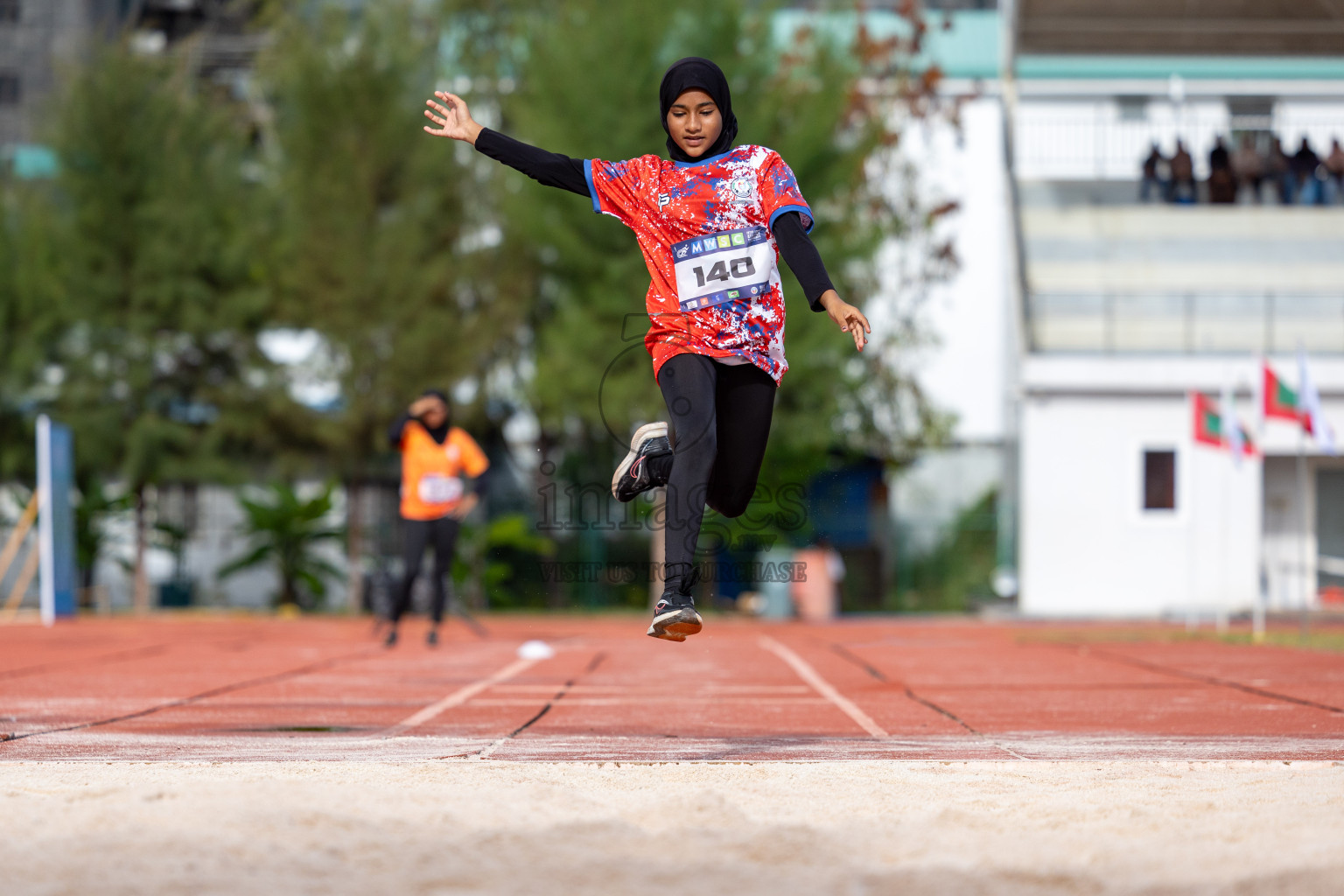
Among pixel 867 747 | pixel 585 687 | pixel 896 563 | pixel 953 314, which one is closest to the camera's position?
pixel 867 747

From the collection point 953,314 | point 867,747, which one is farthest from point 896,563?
point 867,747

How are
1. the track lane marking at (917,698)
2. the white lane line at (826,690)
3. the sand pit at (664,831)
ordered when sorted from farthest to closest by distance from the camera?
the white lane line at (826,690) < the track lane marking at (917,698) < the sand pit at (664,831)

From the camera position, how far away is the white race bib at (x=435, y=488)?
12.9m

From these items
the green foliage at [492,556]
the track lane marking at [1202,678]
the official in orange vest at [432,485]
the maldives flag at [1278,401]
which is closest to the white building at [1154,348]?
the maldives flag at [1278,401]

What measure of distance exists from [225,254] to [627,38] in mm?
7030

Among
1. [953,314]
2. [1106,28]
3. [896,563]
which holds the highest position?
[1106,28]

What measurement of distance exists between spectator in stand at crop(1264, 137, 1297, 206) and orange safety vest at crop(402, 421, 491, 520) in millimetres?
19318

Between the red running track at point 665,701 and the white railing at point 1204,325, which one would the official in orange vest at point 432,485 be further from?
the white railing at point 1204,325

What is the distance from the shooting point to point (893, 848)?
3484mm

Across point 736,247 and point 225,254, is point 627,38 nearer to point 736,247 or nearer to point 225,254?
point 225,254

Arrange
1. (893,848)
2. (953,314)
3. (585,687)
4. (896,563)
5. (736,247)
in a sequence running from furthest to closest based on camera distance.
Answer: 1. (953,314)
2. (896,563)
3. (585,687)
4. (736,247)
5. (893,848)

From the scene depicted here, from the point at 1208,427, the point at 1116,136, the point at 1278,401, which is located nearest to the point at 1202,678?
the point at 1278,401

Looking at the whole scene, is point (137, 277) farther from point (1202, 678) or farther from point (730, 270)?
point (730, 270)

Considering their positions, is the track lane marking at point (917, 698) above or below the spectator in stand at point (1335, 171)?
below
